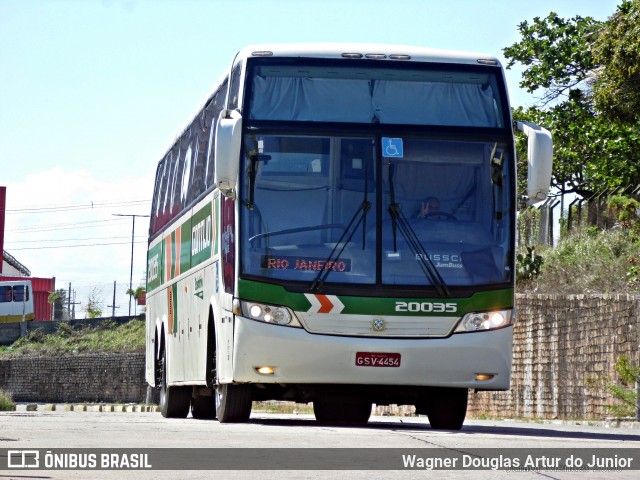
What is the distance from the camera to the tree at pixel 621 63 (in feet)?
90.9

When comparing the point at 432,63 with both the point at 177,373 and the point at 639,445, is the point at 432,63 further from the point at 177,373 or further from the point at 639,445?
the point at 177,373

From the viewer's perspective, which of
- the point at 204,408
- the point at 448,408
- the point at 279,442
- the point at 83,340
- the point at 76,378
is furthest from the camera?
the point at 83,340

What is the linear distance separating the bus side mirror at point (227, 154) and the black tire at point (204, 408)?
7107 millimetres

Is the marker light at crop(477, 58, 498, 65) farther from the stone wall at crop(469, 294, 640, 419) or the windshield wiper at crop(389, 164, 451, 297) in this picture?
the stone wall at crop(469, 294, 640, 419)

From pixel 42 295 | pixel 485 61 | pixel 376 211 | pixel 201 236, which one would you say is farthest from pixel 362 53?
pixel 42 295

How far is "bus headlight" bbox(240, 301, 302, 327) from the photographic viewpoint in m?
15.1

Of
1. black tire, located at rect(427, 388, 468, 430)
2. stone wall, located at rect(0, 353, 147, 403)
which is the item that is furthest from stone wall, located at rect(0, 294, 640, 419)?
stone wall, located at rect(0, 353, 147, 403)

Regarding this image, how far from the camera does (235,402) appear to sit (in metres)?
16.5

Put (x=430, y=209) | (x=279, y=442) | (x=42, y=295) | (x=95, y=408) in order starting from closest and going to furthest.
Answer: (x=279, y=442), (x=430, y=209), (x=95, y=408), (x=42, y=295)

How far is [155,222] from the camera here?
25.4 metres

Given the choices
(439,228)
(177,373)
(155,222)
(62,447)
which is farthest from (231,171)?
(155,222)

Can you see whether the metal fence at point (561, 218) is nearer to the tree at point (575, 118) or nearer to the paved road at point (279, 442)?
the tree at point (575, 118)

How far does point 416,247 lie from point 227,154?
2168mm

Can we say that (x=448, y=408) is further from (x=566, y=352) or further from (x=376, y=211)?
(x=566, y=352)
